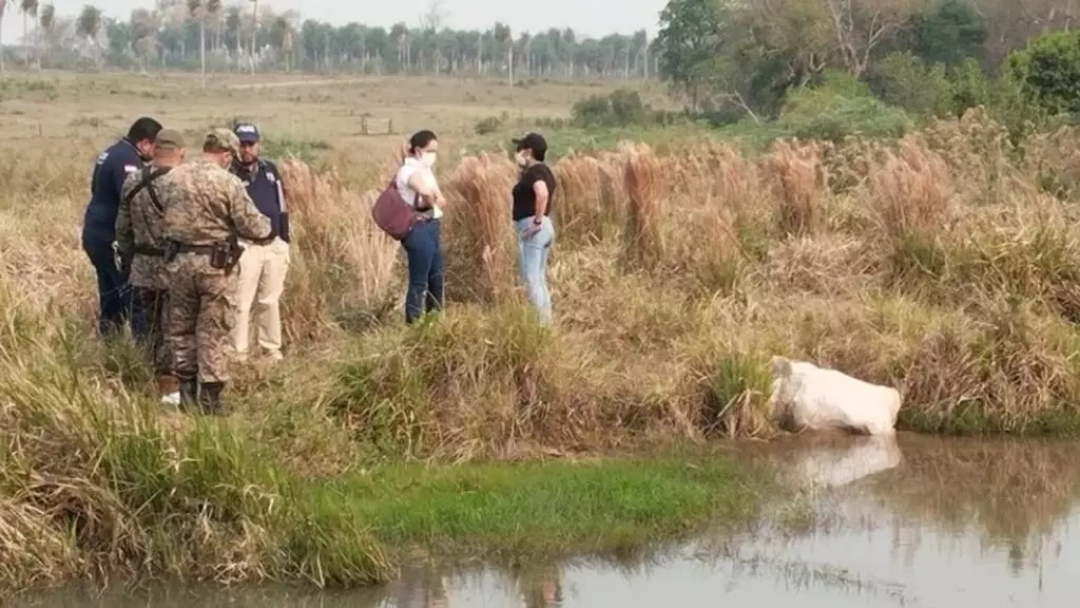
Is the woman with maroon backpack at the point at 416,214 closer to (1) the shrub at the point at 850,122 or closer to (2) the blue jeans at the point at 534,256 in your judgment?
(2) the blue jeans at the point at 534,256

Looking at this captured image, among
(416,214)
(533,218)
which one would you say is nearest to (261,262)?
(416,214)

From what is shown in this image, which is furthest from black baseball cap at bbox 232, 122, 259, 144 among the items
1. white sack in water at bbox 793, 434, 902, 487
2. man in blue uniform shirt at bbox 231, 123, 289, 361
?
white sack in water at bbox 793, 434, 902, 487

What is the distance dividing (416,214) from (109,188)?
6.65 ft

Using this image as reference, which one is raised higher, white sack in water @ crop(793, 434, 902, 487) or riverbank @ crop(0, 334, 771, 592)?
riverbank @ crop(0, 334, 771, 592)

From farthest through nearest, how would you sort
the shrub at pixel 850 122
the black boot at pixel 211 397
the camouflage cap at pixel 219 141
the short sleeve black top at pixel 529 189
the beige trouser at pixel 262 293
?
the shrub at pixel 850 122 < the short sleeve black top at pixel 529 189 < the beige trouser at pixel 262 293 < the camouflage cap at pixel 219 141 < the black boot at pixel 211 397

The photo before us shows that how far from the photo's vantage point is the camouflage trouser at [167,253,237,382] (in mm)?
8398

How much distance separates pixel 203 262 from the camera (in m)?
8.38

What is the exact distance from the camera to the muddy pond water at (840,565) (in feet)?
21.2

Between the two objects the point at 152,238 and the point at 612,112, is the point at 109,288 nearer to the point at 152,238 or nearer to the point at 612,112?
the point at 152,238

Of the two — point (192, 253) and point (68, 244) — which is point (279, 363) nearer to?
point (192, 253)

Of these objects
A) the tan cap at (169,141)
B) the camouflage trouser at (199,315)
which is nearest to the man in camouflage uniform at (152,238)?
the tan cap at (169,141)

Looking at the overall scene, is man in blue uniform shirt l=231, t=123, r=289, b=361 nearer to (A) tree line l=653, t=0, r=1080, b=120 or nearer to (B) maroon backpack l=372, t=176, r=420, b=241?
(B) maroon backpack l=372, t=176, r=420, b=241

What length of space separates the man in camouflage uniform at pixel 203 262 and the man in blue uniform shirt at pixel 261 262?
2.15 feet

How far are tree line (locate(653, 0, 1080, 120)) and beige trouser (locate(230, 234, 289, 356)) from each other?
69.2 ft
